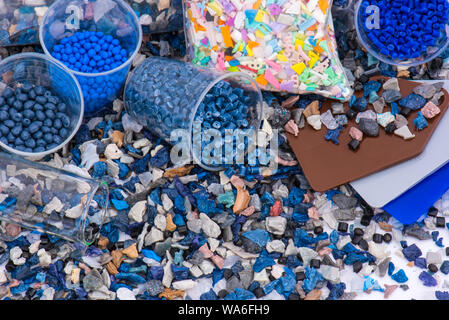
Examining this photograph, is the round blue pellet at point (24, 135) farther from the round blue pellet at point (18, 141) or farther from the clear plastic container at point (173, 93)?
the clear plastic container at point (173, 93)

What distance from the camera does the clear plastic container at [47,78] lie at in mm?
A: 1671

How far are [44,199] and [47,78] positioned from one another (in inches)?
13.6

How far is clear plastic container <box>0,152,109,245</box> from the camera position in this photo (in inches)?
63.0

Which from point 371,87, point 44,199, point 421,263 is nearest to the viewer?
point 44,199

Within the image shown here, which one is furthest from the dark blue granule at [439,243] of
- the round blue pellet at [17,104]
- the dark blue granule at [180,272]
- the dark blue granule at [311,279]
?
the round blue pellet at [17,104]

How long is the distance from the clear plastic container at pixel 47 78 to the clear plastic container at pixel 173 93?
0.50ft

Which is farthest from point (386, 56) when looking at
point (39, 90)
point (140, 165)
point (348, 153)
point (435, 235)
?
point (39, 90)

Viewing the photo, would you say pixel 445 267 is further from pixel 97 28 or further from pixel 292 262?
pixel 97 28

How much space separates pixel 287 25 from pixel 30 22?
2.30 feet

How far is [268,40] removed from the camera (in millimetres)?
1729

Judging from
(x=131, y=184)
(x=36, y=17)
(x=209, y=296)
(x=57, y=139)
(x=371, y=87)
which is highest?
(x=36, y=17)

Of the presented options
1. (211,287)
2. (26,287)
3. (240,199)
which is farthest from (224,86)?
(26,287)

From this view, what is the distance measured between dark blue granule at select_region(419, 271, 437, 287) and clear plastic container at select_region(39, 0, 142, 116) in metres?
0.97

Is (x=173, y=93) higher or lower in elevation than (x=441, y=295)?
higher
